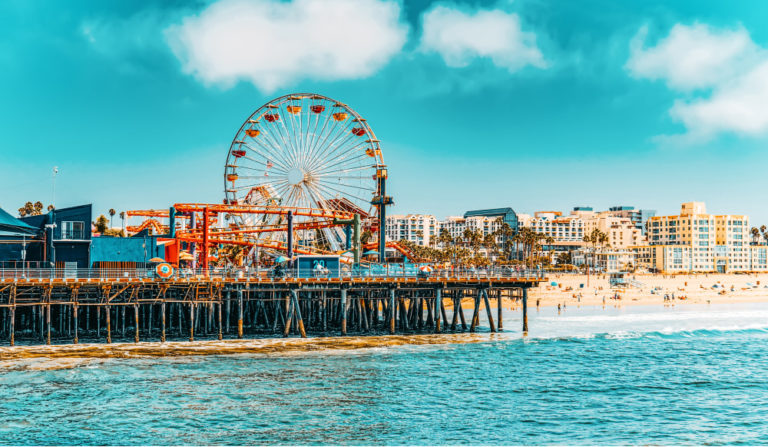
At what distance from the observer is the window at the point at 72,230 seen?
59438 mm

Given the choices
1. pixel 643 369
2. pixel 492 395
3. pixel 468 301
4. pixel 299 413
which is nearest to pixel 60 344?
pixel 299 413

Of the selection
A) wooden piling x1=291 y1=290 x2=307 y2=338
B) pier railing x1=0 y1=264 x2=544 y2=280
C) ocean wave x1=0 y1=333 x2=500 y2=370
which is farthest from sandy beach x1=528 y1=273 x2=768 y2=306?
wooden piling x1=291 y1=290 x2=307 y2=338

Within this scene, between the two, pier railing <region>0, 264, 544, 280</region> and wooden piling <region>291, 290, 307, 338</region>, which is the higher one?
pier railing <region>0, 264, 544, 280</region>

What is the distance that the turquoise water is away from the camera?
29484 mm

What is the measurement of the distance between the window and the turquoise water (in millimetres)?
18804

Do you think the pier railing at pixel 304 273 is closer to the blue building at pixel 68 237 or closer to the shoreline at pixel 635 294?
the blue building at pixel 68 237

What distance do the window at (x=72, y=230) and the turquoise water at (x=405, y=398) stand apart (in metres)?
18.8

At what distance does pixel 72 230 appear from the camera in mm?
59500

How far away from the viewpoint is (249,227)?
74062 millimetres

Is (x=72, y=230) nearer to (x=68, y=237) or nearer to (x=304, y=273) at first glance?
(x=68, y=237)

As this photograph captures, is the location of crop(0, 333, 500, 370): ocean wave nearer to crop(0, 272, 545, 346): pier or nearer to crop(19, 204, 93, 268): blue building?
crop(0, 272, 545, 346): pier

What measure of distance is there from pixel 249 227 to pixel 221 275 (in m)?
19.2

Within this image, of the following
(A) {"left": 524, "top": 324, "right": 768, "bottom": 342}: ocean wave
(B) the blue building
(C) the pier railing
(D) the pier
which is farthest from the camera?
(A) {"left": 524, "top": 324, "right": 768, "bottom": 342}: ocean wave

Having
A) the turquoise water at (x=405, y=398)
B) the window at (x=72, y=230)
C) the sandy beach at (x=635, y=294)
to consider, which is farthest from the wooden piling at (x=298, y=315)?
the sandy beach at (x=635, y=294)
